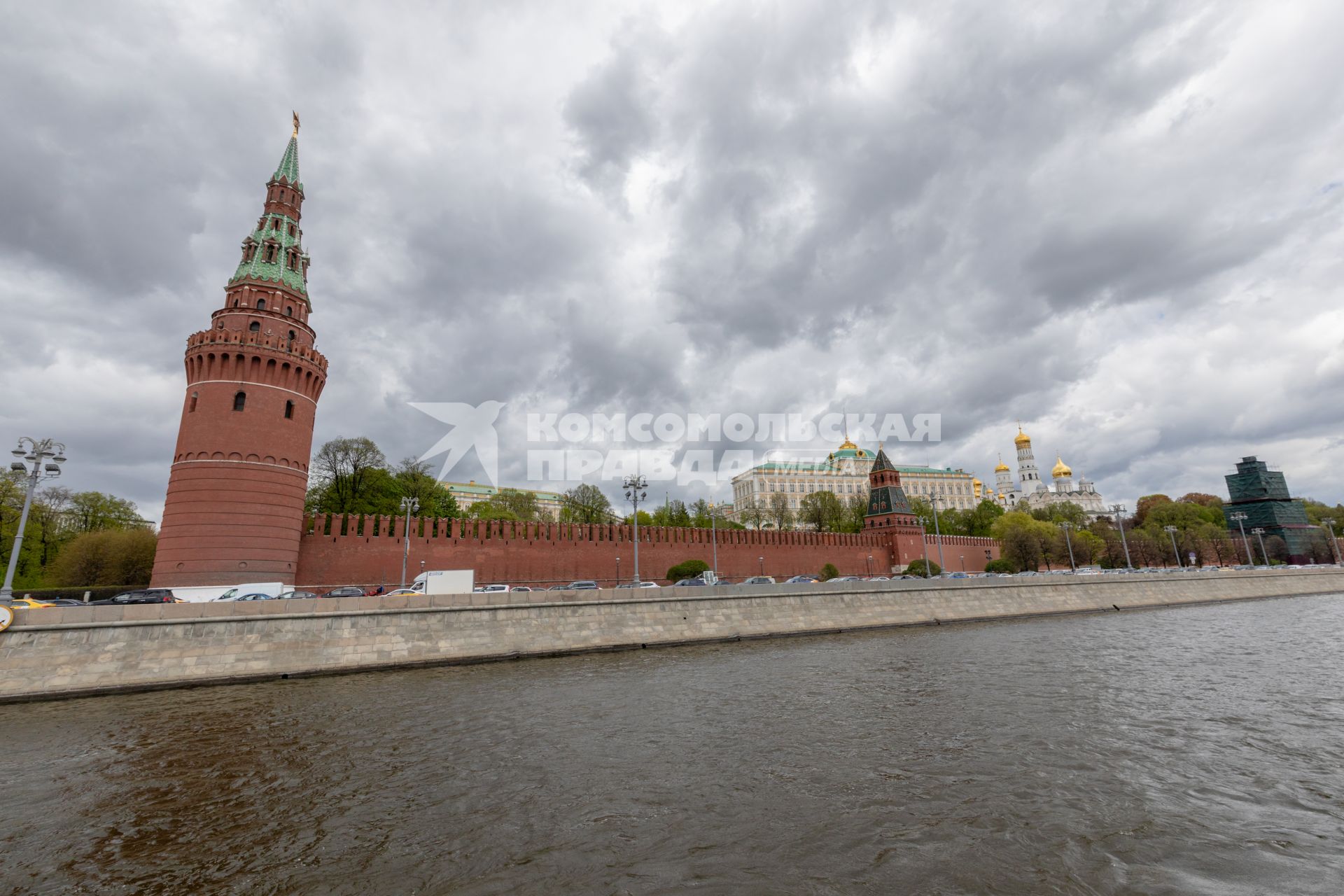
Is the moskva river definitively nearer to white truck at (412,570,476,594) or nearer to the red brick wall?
white truck at (412,570,476,594)

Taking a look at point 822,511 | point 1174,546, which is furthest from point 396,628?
point 1174,546

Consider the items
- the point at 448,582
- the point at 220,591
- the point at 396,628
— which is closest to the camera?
the point at 396,628

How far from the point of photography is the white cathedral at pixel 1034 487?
130m

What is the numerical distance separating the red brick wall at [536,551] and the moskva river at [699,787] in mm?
16863

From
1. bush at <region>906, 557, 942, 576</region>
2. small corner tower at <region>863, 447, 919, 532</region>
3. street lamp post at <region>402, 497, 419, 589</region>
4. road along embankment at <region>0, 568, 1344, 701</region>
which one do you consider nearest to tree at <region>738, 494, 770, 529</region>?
small corner tower at <region>863, 447, 919, 532</region>

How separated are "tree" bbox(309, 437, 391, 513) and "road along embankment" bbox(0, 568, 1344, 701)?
27977 millimetres

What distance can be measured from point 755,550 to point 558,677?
30759 mm

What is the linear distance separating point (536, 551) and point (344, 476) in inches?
723

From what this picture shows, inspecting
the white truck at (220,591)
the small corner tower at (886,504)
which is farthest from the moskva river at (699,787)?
the small corner tower at (886,504)

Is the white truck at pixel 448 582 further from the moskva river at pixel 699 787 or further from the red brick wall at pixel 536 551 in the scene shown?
the moskva river at pixel 699 787

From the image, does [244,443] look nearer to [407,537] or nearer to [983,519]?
[407,537]

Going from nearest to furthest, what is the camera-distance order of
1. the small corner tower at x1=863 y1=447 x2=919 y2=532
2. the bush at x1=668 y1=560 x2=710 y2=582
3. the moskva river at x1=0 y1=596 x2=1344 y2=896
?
the moskva river at x1=0 y1=596 x2=1344 y2=896 < the bush at x1=668 y1=560 x2=710 y2=582 < the small corner tower at x1=863 y1=447 x2=919 y2=532

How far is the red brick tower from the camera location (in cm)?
2702

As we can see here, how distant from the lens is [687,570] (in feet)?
131
